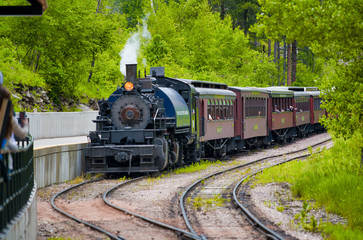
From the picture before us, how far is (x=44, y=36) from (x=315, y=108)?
21.0 metres

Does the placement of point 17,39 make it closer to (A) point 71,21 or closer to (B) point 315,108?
(A) point 71,21

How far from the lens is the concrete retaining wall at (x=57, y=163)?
18531mm

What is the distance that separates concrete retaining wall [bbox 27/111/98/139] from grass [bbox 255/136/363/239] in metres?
12.1

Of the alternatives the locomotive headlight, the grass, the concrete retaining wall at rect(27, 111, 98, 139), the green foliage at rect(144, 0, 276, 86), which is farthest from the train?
the green foliage at rect(144, 0, 276, 86)

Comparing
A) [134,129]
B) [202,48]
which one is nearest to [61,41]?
[134,129]

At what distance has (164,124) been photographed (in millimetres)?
21047

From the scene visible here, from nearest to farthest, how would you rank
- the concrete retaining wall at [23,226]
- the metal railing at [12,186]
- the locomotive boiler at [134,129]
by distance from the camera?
1. the metal railing at [12,186]
2. the concrete retaining wall at [23,226]
3. the locomotive boiler at [134,129]

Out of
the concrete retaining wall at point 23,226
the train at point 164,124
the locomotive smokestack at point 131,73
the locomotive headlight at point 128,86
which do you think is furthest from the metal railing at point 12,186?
the locomotive smokestack at point 131,73

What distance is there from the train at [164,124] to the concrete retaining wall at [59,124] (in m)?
7.55

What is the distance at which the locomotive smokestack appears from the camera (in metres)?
21.2

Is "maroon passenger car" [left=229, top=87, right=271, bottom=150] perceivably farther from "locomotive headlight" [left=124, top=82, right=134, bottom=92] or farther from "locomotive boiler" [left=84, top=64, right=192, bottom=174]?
"locomotive headlight" [left=124, top=82, right=134, bottom=92]

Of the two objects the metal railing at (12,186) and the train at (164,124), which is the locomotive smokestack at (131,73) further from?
the metal railing at (12,186)

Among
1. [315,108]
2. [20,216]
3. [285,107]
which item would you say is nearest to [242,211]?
[20,216]

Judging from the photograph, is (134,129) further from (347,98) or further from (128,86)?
(347,98)
